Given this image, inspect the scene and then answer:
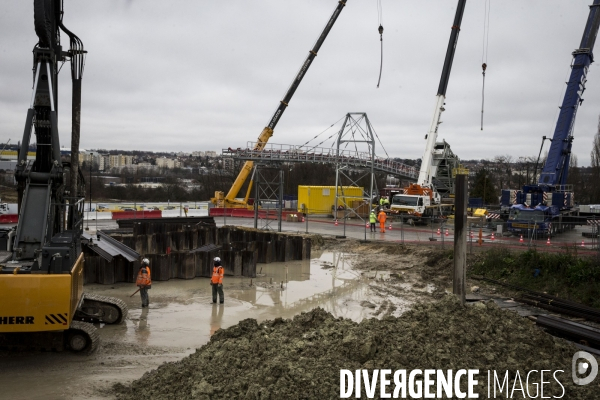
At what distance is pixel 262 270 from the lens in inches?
913

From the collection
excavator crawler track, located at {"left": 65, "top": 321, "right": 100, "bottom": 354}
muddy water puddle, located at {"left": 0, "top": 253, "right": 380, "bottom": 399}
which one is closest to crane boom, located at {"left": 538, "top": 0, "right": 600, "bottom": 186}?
muddy water puddle, located at {"left": 0, "top": 253, "right": 380, "bottom": 399}

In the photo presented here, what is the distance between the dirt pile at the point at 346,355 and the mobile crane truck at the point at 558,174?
1961 centimetres

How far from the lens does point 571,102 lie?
31.0 metres

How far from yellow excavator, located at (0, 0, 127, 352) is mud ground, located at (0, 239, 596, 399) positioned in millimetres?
507

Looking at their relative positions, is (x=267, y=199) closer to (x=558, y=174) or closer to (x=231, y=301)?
(x=231, y=301)

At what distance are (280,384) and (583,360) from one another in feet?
18.0

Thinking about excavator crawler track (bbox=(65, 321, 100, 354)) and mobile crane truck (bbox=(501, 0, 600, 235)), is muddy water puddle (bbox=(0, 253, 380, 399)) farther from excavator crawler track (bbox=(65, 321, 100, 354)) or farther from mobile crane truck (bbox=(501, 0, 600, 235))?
mobile crane truck (bbox=(501, 0, 600, 235))

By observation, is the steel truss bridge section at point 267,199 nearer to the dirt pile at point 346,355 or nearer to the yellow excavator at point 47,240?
the yellow excavator at point 47,240

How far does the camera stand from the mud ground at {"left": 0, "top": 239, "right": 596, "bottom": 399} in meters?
10.2

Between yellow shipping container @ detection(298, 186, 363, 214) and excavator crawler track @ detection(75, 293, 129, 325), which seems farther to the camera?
yellow shipping container @ detection(298, 186, 363, 214)

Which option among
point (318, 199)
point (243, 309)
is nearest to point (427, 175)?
point (318, 199)

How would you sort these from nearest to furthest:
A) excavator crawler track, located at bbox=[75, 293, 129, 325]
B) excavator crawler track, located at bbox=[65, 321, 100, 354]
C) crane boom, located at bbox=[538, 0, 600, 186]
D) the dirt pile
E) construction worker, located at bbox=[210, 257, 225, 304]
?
1. the dirt pile
2. excavator crawler track, located at bbox=[65, 321, 100, 354]
3. excavator crawler track, located at bbox=[75, 293, 129, 325]
4. construction worker, located at bbox=[210, 257, 225, 304]
5. crane boom, located at bbox=[538, 0, 600, 186]

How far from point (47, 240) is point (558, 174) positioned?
29276 mm

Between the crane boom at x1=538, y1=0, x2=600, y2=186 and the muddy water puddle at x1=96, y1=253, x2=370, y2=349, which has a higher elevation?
the crane boom at x1=538, y1=0, x2=600, y2=186
